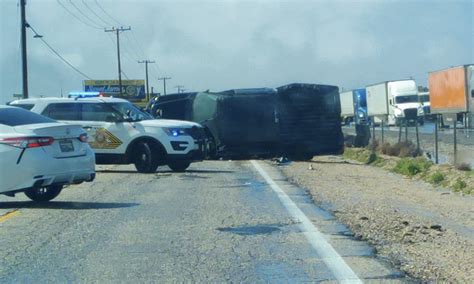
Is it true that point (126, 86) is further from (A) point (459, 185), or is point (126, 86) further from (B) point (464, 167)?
(A) point (459, 185)

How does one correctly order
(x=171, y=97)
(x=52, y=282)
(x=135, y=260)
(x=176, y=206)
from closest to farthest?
(x=52, y=282)
(x=135, y=260)
(x=176, y=206)
(x=171, y=97)

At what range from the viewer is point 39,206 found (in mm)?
14570

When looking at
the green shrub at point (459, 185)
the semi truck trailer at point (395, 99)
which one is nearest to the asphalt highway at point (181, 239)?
the green shrub at point (459, 185)

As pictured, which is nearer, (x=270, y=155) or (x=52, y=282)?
(x=52, y=282)

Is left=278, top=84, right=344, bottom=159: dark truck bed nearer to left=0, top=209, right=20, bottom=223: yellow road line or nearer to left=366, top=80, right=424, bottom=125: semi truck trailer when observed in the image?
left=0, top=209, right=20, bottom=223: yellow road line

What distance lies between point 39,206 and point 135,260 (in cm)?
562

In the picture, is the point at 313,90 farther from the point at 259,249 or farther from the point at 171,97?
the point at 259,249

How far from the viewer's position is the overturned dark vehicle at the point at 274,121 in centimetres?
2797

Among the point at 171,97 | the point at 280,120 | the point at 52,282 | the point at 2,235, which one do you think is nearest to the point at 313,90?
the point at 280,120

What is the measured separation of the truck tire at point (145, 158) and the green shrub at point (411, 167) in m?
6.86

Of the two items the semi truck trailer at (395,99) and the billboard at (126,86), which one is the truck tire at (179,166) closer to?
the semi truck trailer at (395,99)

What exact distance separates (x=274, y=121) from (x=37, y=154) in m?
15.4

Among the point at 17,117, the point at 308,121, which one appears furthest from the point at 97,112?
the point at 308,121

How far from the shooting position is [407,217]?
12875 millimetres
